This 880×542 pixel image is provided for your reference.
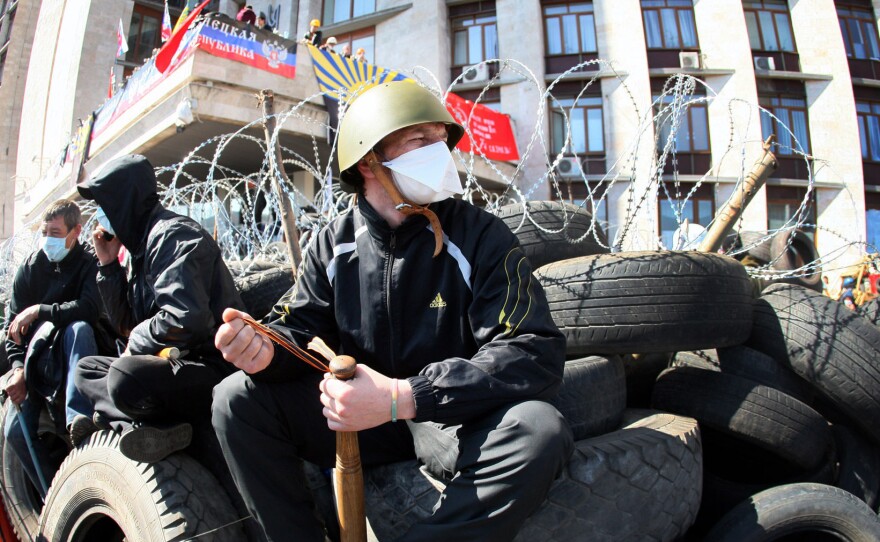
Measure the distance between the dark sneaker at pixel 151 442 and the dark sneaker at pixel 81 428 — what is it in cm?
52

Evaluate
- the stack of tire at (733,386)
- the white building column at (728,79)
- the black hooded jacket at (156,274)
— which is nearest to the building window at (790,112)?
the white building column at (728,79)

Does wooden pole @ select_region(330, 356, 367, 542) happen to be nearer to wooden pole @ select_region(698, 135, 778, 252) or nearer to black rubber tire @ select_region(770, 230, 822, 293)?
wooden pole @ select_region(698, 135, 778, 252)

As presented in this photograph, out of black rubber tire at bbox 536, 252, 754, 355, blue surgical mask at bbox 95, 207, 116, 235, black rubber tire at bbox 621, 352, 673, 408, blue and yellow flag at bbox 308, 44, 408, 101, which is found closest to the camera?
black rubber tire at bbox 536, 252, 754, 355

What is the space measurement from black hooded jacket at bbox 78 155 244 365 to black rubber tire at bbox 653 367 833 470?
227 centimetres

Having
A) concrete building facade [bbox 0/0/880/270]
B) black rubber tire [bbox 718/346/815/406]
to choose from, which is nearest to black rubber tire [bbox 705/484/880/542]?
black rubber tire [bbox 718/346/815/406]

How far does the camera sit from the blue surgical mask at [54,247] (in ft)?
13.3

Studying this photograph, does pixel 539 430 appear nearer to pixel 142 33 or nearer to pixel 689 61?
pixel 689 61

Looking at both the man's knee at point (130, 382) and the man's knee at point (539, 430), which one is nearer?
the man's knee at point (539, 430)

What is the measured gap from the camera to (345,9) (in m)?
23.3

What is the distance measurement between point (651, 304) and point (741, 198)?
5.25 feet

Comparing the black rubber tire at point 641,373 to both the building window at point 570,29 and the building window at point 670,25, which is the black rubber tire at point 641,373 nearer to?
the building window at point 570,29

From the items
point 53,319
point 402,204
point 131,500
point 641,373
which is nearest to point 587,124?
point 641,373

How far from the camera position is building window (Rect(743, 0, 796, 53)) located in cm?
2102

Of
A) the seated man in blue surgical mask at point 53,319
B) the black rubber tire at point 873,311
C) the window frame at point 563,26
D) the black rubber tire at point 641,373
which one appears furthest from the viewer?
the window frame at point 563,26
